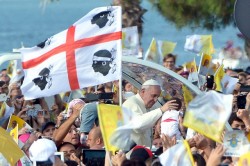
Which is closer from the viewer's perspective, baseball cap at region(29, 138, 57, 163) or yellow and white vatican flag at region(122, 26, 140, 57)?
baseball cap at region(29, 138, 57, 163)

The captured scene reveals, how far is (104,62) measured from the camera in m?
Answer: 13.7

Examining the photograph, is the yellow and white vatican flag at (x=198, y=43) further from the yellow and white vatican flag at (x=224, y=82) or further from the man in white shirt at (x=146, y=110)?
the man in white shirt at (x=146, y=110)

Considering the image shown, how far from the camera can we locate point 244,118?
12.6 m

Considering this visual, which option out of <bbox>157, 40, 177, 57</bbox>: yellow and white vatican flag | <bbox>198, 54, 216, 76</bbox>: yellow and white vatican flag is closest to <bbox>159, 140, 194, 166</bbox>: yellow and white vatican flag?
<bbox>198, 54, 216, 76</bbox>: yellow and white vatican flag

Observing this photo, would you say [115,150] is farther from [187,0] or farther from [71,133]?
[187,0]

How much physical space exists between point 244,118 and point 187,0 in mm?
18541

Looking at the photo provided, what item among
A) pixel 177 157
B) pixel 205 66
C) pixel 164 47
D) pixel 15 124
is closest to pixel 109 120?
pixel 177 157

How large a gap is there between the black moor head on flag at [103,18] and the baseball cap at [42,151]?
6.53ft

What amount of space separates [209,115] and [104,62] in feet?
8.50

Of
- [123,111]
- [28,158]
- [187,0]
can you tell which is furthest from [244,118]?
[187,0]

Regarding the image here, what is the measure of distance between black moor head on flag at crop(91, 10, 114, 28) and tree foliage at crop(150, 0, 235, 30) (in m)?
16.6

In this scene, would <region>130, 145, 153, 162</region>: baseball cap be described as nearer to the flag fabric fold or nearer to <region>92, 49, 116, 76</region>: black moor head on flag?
the flag fabric fold

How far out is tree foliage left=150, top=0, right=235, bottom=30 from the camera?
30953mm

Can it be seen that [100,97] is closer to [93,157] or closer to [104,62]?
[104,62]
